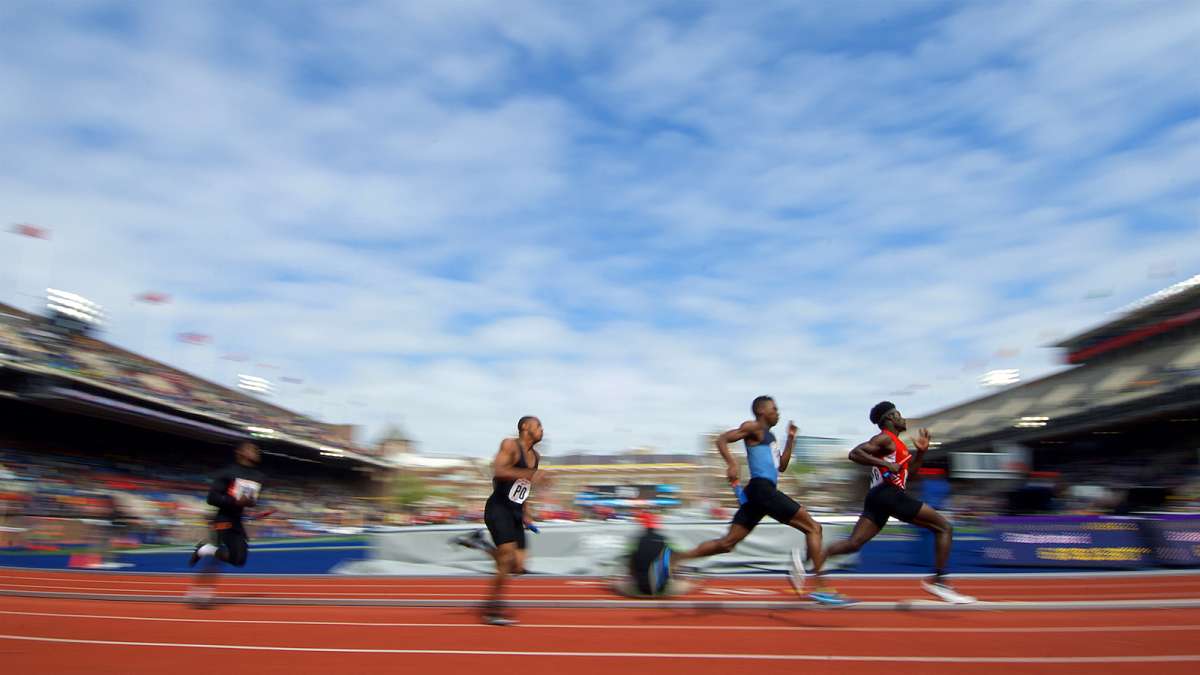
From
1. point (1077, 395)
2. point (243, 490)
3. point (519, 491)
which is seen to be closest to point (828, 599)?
point (519, 491)

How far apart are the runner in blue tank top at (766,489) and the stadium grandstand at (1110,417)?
12050mm

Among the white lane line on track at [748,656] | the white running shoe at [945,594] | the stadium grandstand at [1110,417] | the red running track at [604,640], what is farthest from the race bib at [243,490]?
the stadium grandstand at [1110,417]

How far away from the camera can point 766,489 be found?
655cm

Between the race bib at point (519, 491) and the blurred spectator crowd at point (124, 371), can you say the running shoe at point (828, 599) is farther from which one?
the blurred spectator crowd at point (124, 371)

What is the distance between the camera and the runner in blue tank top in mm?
6473

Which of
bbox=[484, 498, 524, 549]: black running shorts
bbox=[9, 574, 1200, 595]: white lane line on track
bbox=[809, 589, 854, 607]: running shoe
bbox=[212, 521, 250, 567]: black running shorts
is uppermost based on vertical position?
bbox=[484, 498, 524, 549]: black running shorts

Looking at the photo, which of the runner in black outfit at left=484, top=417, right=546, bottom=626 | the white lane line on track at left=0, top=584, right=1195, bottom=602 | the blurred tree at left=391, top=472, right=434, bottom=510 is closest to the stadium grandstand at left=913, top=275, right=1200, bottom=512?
the white lane line on track at left=0, top=584, right=1195, bottom=602

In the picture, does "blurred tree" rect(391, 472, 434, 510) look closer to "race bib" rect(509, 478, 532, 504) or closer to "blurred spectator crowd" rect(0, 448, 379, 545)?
"blurred spectator crowd" rect(0, 448, 379, 545)

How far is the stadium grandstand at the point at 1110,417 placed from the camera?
992 inches

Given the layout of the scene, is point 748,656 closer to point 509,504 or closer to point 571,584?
point 509,504

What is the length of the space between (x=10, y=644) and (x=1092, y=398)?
1507 inches

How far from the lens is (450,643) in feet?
18.2

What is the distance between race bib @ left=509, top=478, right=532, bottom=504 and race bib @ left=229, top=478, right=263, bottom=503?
3.39 m

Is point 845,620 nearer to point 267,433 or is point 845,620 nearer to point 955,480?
point 955,480
